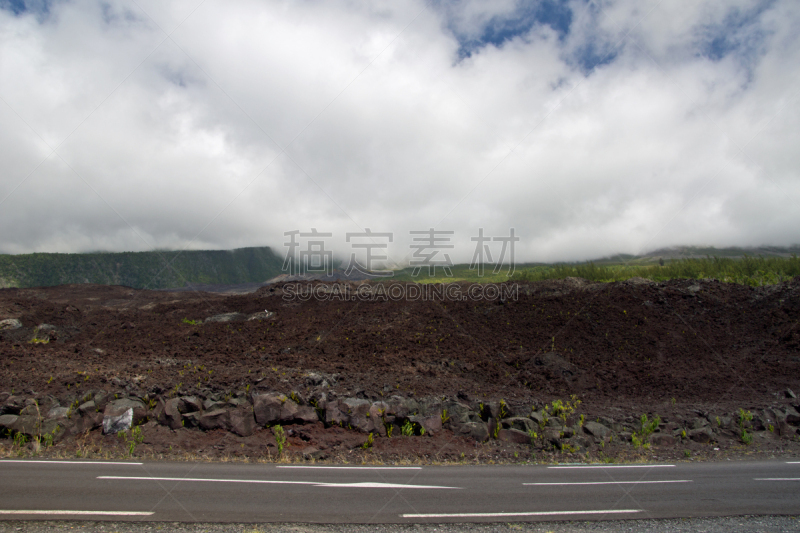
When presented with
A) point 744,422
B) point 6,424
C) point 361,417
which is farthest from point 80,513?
point 744,422

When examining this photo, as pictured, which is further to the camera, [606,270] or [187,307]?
[606,270]

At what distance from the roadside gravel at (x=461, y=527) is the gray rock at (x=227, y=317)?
19371 millimetres

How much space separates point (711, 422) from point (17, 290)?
57.9 meters

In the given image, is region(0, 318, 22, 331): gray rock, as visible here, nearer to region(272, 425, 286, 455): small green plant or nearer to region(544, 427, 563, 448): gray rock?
region(272, 425, 286, 455): small green plant

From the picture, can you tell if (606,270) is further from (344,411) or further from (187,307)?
(187,307)

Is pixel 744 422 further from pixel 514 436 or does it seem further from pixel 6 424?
pixel 6 424

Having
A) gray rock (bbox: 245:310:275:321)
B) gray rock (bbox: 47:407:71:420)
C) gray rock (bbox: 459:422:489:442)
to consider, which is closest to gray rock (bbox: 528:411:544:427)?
gray rock (bbox: 459:422:489:442)

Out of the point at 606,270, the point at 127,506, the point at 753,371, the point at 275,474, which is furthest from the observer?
the point at 606,270

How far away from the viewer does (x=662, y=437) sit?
13.9 meters

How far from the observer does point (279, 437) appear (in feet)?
42.1

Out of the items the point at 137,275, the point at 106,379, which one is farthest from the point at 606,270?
the point at 137,275

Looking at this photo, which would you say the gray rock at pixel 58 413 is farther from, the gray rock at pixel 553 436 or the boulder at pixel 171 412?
the gray rock at pixel 553 436

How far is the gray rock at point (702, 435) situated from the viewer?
14109mm

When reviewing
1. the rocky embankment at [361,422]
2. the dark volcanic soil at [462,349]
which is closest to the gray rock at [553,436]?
the rocky embankment at [361,422]
